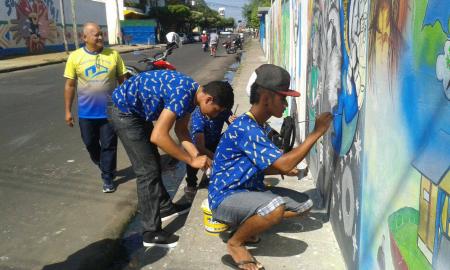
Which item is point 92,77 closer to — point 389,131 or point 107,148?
point 107,148

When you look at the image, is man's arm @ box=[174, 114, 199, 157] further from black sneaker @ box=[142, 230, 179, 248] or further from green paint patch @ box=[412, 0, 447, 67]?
green paint patch @ box=[412, 0, 447, 67]

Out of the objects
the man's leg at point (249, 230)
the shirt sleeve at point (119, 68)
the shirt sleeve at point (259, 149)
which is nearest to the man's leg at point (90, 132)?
the shirt sleeve at point (119, 68)

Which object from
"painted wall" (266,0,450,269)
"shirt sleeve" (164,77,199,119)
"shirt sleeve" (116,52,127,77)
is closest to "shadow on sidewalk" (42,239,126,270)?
"shirt sleeve" (164,77,199,119)

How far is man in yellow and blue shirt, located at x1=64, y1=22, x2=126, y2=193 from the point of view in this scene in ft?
14.7

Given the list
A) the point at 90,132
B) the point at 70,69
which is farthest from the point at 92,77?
the point at 90,132

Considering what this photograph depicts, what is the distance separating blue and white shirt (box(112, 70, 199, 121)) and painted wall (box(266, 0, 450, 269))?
Result: 1.01m

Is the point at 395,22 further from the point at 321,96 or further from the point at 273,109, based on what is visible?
the point at 321,96

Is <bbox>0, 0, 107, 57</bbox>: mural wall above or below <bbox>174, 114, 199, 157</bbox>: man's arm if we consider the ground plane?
above

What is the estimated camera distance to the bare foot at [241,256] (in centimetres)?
275

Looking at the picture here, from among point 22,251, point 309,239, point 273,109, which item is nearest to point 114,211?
point 22,251

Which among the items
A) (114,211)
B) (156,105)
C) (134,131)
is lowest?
(114,211)

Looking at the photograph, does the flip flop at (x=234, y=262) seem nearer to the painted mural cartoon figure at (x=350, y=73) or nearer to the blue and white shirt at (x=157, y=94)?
the painted mural cartoon figure at (x=350, y=73)

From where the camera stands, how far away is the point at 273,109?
268 centimetres

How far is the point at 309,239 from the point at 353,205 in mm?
701
